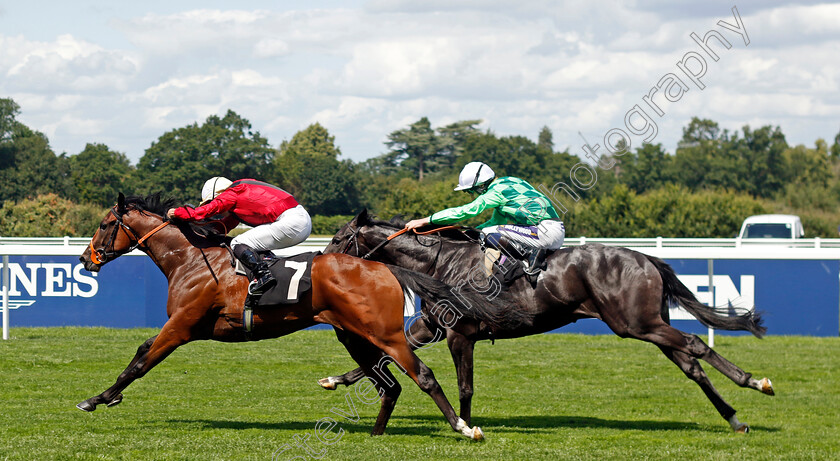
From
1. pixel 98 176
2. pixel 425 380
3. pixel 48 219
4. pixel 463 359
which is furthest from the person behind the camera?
pixel 98 176

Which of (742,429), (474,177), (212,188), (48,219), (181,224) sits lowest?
(742,429)

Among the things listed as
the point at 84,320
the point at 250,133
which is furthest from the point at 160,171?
the point at 84,320

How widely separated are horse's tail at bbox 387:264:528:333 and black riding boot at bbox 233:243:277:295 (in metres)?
0.82

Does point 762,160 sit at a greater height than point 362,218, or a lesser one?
greater

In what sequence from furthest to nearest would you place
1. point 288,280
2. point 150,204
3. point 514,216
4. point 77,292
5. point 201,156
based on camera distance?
point 201,156 < point 77,292 < point 514,216 < point 150,204 < point 288,280

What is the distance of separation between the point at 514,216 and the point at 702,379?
1.77 metres

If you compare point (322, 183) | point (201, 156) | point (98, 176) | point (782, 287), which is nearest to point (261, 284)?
point (782, 287)

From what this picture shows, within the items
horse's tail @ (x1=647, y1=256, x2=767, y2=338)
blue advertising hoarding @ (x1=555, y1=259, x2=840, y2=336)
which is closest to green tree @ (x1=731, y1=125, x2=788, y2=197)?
blue advertising hoarding @ (x1=555, y1=259, x2=840, y2=336)

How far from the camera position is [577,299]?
6.77 meters

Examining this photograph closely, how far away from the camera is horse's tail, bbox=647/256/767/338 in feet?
22.0

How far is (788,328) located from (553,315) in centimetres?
734

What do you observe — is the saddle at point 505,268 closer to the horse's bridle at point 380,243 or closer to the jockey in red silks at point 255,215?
the horse's bridle at point 380,243

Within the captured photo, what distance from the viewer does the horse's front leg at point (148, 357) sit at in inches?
238

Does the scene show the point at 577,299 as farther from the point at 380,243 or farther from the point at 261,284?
the point at 261,284
